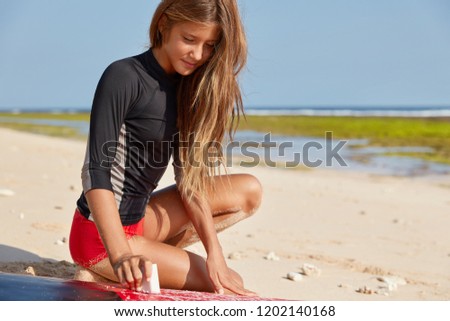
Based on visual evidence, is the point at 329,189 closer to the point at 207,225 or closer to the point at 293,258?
the point at 293,258

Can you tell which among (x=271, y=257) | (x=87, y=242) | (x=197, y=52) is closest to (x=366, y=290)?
(x=271, y=257)

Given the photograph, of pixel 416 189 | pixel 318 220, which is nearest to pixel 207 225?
pixel 318 220

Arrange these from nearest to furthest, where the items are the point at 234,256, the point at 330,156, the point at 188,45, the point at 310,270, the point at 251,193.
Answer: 1. the point at 188,45
2. the point at 251,193
3. the point at 310,270
4. the point at 234,256
5. the point at 330,156

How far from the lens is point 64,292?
8.87ft

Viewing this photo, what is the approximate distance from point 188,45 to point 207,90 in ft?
0.74

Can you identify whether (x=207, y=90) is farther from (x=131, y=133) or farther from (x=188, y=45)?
(x=131, y=133)

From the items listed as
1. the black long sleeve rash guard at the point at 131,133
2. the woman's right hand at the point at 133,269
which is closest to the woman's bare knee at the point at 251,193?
the black long sleeve rash guard at the point at 131,133

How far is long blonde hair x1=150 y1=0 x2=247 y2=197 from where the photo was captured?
3008 millimetres

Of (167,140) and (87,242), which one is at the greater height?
(167,140)

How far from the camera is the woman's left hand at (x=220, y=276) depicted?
3.22 metres

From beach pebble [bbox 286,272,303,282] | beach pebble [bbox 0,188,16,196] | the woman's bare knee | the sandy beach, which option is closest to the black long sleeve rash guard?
the woman's bare knee

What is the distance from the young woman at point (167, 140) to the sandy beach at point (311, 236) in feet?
2.07

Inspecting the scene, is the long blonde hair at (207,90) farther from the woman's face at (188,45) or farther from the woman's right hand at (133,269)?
the woman's right hand at (133,269)

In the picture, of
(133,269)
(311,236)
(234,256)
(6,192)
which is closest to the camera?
(133,269)
